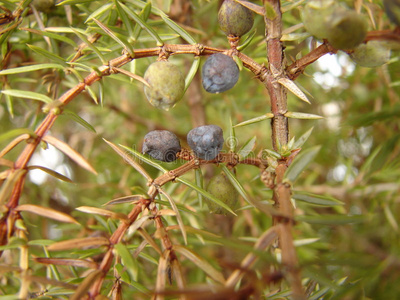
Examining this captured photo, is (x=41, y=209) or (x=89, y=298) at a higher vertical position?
(x=41, y=209)

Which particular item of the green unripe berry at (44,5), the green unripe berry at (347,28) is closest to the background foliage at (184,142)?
the green unripe berry at (44,5)

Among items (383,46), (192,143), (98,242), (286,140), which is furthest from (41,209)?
(383,46)

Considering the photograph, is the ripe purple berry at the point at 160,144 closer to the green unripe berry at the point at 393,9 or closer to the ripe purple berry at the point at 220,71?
the ripe purple berry at the point at 220,71

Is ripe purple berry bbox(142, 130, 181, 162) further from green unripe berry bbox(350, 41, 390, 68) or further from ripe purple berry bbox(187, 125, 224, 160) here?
green unripe berry bbox(350, 41, 390, 68)

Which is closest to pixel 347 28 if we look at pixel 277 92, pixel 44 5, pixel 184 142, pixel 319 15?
pixel 319 15

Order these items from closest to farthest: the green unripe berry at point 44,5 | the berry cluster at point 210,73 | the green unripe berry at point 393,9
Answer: the green unripe berry at point 393,9 → the berry cluster at point 210,73 → the green unripe berry at point 44,5

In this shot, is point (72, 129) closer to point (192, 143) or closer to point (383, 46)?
point (192, 143)

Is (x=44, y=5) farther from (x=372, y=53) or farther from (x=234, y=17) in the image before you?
(x=372, y=53)
